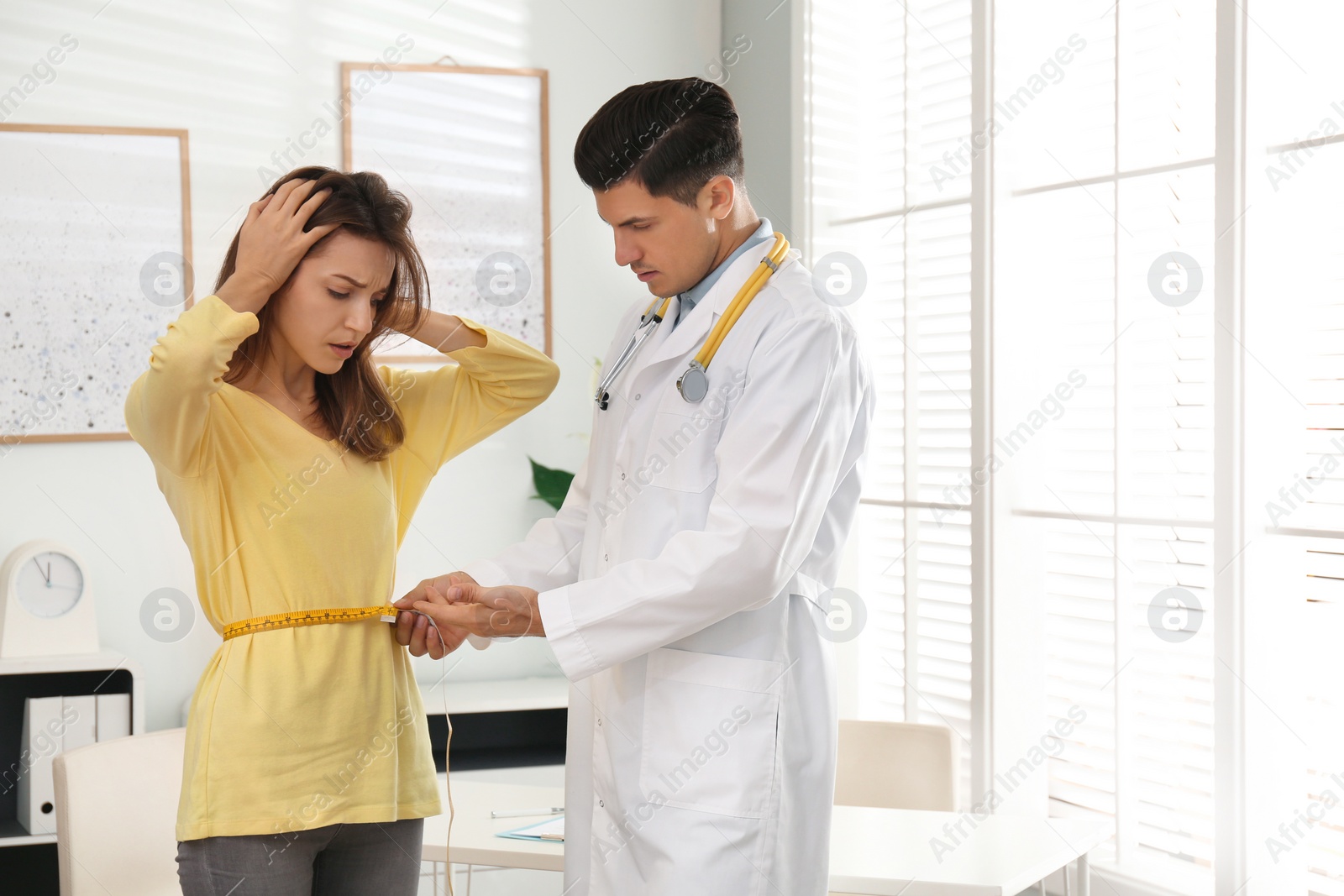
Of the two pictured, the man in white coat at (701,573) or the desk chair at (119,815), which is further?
the desk chair at (119,815)

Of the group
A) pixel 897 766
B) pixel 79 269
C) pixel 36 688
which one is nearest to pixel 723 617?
pixel 897 766

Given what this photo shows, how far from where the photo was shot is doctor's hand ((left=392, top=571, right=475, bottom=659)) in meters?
1.51

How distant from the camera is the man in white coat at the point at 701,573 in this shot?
1441 millimetres

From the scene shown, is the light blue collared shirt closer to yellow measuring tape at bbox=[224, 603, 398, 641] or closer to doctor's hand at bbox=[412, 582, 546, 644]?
doctor's hand at bbox=[412, 582, 546, 644]

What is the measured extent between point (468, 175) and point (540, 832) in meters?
2.15

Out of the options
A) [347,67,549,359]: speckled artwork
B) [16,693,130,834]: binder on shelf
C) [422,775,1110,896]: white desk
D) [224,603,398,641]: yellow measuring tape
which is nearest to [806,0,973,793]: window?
[422,775,1110,896]: white desk

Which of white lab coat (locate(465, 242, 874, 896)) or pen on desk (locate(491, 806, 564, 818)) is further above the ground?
white lab coat (locate(465, 242, 874, 896))

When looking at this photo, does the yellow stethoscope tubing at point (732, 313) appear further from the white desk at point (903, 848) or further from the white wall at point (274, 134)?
the white wall at point (274, 134)

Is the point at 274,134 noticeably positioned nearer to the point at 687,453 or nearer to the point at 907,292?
the point at 907,292

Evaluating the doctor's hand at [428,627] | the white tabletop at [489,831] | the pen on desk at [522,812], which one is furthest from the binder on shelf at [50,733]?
the doctor's hand at [428,627]

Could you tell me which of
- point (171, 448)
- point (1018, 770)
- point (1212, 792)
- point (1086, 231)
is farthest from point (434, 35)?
point (1212, 792)

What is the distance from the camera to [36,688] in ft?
9.53

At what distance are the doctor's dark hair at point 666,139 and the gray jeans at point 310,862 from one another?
3.07 feet

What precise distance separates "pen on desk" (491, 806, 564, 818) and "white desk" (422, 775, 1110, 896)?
14 millimetres
